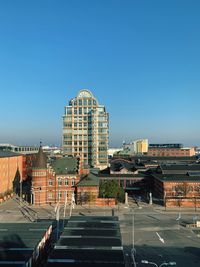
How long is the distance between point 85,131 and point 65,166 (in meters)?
50.1

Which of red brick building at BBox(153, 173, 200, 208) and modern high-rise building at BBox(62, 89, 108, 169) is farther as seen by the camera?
modern high-rise building at BBox(62, 89, 108, 169)

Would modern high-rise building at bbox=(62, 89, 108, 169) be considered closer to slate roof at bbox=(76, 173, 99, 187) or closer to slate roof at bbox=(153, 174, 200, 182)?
slate roof at bbox=(153, 174, 200, 182)

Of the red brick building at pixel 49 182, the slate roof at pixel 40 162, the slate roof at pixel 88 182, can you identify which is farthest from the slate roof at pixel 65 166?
the slate roof at pixel 40 162

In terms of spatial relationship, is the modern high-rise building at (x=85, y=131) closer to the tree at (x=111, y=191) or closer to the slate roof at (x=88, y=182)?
the slate roof at (x=88, y=182)

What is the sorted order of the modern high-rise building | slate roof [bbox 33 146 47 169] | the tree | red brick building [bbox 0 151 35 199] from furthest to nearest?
the modern high-rise building
red brick building [bbox 0 151 35 199]
slate roof [bbox 33 146 47 169]
the tree

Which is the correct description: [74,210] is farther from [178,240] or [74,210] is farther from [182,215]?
[178,240]

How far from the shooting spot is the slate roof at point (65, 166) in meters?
84.1

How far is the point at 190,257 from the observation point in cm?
4219

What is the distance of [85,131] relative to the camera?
134750 mm

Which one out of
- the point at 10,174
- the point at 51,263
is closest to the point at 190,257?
the point at 51,263

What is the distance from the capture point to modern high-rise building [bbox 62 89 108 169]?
13350 cm

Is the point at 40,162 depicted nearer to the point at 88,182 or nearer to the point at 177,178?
the point at 88,182

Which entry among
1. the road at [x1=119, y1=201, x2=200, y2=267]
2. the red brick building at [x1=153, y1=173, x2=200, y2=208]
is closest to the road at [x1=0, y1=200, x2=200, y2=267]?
the road at [x1=119, y1=201, x2=200, y2=267]

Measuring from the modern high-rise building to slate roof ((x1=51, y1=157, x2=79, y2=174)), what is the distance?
4604 centimetres
